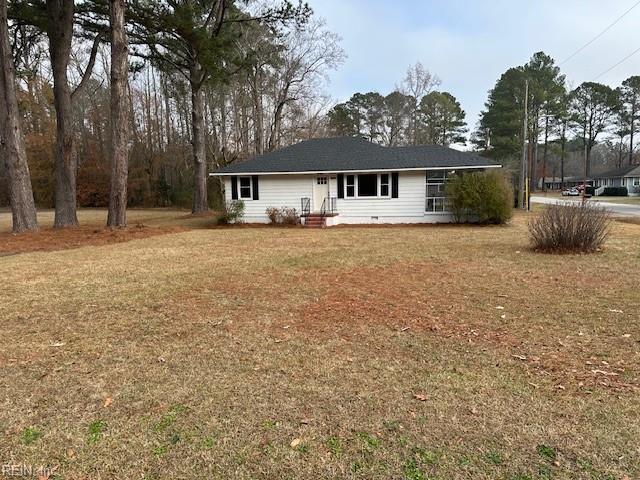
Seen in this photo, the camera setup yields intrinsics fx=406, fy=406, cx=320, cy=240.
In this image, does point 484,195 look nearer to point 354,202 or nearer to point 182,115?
point 354,202

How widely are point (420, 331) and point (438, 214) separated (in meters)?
13.7

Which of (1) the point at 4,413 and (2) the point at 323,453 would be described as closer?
(2) the point at 323,453

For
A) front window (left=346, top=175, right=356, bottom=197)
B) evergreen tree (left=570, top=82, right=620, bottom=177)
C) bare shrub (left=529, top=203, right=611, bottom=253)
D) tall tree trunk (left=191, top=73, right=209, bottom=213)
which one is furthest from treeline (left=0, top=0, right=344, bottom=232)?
evergreen tree (left=570, top=82, right=620, bottom=177)

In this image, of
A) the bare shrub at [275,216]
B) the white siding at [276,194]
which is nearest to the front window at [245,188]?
the white siding at [276,194]

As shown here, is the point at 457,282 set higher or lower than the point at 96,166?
lower

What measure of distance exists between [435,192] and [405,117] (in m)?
27.3

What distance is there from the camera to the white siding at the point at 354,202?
17.2 metres

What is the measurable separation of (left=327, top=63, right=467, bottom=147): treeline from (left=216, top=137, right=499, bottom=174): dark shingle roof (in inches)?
811

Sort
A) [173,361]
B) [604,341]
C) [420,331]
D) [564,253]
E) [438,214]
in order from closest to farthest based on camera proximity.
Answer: [173,361]
[604,341]
[420,331]
[564,253]
[438,214]

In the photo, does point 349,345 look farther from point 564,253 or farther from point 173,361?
point 564,253

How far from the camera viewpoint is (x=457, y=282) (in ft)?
20.5

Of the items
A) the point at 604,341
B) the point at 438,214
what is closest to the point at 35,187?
the point at 438,214

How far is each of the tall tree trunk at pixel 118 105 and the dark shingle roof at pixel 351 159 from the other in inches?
198

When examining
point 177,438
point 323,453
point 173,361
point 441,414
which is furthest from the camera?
point 173,361
